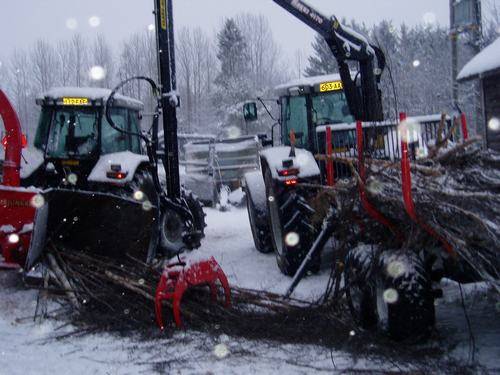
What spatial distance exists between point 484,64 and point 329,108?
4.31 meters

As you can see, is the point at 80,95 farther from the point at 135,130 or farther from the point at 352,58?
the point at 352,58

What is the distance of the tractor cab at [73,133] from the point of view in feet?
24.5

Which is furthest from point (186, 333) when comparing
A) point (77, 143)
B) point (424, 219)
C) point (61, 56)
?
point (61, 56)

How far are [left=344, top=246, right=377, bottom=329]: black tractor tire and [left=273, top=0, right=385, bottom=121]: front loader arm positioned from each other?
280 cm

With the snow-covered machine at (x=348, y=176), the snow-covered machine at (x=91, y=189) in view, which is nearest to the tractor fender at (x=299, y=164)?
the snow-covered machine at (x=348, y=176)

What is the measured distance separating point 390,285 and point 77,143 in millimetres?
5479

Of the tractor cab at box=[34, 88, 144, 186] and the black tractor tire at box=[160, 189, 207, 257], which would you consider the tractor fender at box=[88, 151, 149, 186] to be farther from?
the black tractor tire at box=[160, 189, 207, 257]

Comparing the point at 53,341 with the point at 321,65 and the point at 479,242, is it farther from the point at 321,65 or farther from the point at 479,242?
the point at 321,65

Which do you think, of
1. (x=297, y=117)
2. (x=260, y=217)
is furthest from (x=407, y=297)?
(x=297, y=117)

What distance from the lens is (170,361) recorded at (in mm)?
3678

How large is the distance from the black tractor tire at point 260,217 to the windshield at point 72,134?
2.31m

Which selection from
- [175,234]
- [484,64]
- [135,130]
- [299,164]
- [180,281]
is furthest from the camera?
[484,64]

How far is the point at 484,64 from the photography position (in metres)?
9.74

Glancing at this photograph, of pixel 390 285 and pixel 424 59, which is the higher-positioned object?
pixel 424 59
